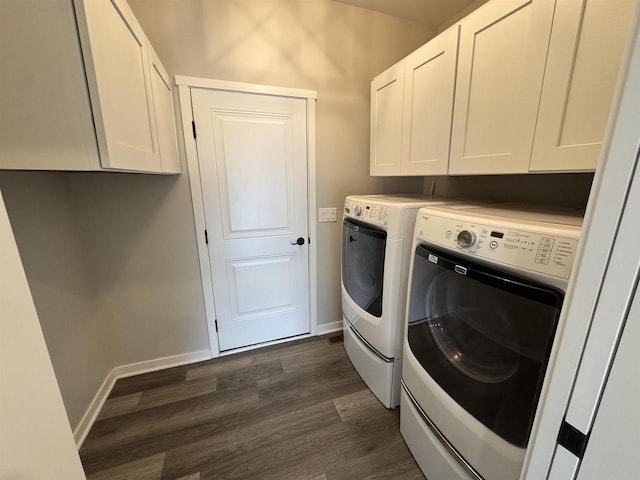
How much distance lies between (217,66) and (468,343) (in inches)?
84.5

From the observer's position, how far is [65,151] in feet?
2.53

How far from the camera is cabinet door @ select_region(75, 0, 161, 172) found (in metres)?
0.76

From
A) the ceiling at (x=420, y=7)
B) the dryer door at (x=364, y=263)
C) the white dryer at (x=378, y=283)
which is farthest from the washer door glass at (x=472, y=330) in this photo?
the ceiling at (x=420, y=7)

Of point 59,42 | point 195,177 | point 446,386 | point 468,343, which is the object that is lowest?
point 446,386

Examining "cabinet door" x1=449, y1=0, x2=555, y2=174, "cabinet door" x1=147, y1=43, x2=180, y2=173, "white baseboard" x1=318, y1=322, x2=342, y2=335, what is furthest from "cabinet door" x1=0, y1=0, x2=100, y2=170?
"white baseboard" x1=318, y1=322, x2=342, y2=335

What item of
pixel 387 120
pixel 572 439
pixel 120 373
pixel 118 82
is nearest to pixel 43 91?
pixel 118 82

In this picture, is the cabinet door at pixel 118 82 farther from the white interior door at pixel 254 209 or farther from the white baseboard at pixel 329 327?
the white baseboard at pixel 329 327

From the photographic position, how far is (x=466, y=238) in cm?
88

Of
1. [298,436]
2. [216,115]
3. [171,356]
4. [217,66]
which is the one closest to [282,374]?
[298,436]

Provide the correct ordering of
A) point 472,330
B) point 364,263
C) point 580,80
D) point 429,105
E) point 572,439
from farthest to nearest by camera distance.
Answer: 1. point 364,263
2. point 429,105
3. point 472,330
4. point 580,80
5. point 572,439

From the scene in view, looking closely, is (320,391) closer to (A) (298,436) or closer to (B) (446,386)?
(A) (298,436)

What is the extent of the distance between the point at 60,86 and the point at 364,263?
4.97ft

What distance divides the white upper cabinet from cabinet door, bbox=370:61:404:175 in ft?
4.75

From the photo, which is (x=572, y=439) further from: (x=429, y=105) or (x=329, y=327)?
(x=329, y=327)
